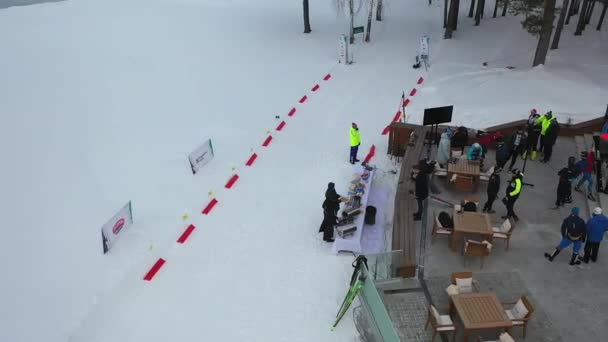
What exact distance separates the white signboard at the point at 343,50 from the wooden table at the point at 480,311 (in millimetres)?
16951

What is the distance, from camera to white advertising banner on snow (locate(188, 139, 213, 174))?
14266 millimetres

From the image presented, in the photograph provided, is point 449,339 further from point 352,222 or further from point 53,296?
point 53,296

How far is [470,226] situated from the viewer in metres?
10.1

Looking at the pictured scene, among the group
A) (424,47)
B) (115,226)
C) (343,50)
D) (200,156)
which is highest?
(424,47)

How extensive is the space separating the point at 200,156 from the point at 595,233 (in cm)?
1065

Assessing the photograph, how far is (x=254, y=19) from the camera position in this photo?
3014cm

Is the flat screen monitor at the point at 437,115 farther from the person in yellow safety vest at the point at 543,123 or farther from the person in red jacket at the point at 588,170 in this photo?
the person in red jacket at the point at 588,170

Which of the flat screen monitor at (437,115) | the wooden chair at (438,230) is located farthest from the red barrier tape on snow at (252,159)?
the wooden chair at (438,230)

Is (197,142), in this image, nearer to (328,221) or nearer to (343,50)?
(328,221)

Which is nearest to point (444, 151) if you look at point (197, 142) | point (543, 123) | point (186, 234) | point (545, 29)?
point (543, 123)

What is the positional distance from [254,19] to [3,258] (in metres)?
22.7

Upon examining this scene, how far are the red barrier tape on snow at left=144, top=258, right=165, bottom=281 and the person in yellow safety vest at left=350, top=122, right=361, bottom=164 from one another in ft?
21.3

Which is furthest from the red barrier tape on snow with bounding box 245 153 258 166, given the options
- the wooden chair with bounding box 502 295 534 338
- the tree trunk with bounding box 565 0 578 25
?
the tree trunk with bounding box 565 0 578 25

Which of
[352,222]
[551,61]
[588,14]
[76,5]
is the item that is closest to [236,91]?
[352,222]
